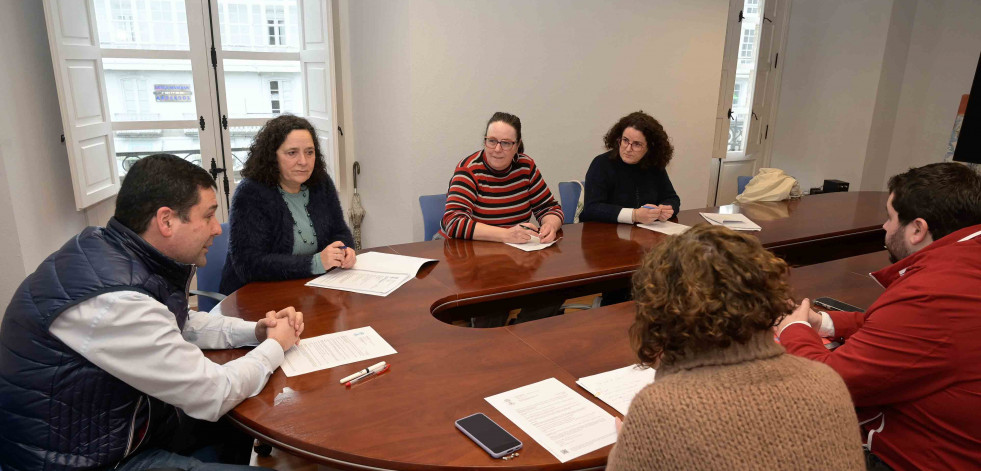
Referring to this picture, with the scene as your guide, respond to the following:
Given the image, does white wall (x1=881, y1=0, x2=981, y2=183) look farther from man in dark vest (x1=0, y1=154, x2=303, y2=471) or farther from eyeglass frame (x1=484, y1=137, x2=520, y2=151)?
man in dark vest (x1=0, y1=154, x2=303, y2=471)

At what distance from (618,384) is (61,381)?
126 cm

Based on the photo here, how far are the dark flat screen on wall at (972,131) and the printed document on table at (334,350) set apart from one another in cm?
523

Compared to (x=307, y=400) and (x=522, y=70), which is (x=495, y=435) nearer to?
(x=307, y=400)

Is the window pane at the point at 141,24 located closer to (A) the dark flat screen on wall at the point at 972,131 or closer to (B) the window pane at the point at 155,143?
(B) the window pane at the point at 155,143

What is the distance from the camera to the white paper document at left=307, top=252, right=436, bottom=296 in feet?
7.02

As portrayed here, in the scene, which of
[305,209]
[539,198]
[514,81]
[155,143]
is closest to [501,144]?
[539,198]

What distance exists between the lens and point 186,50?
399 centimetres

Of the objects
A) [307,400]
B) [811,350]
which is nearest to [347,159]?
[307,400]

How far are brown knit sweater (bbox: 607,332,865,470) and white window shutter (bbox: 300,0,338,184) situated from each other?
12.5 ft

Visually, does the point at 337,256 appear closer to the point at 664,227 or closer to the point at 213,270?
the point at 213,270

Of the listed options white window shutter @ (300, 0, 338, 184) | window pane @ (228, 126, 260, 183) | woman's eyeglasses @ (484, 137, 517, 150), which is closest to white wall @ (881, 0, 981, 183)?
woman's eyeglasses @ (484, 137, 517, 150)

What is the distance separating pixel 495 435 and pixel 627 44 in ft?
13.0

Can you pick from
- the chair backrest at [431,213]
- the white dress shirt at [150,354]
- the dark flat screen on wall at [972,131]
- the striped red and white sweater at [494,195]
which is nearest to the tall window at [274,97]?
the chair backrest at [431,213]

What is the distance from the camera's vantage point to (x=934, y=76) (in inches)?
239
